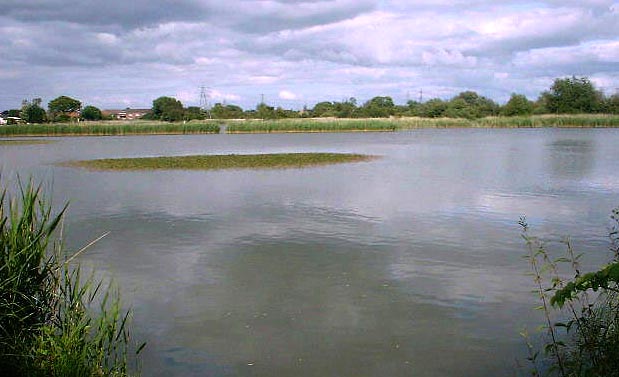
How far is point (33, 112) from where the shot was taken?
7150cm

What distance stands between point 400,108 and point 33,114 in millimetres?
46250

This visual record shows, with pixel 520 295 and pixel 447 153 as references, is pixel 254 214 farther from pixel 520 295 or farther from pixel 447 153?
pixel 447 153

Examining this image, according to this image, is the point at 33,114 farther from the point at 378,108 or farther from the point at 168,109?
the point at 378,108

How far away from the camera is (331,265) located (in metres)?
7.88

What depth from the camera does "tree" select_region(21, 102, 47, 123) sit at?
7150cm

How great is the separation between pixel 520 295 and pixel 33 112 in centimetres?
7407

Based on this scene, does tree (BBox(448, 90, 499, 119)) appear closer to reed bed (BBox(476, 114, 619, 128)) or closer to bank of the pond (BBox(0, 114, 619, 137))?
reed bed (BBox(476, 114, 619, 128))

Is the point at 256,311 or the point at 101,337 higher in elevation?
the point at 101,337

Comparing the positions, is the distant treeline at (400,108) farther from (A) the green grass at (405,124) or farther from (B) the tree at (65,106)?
(A) the green grass at (405,124)

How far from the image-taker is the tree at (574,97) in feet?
221

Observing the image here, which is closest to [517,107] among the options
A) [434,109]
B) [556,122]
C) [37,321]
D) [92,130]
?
[434,109]

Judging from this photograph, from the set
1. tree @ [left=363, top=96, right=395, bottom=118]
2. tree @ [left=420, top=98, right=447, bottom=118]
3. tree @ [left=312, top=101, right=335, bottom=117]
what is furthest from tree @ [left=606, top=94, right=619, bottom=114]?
tree @ [left=312, top=101, right=335, bottom=117]

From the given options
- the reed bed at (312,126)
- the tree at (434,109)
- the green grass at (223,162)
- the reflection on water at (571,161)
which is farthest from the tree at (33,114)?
the reflection on water at (571,161)

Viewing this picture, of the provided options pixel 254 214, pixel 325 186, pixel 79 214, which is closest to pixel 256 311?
pixel 254 214
